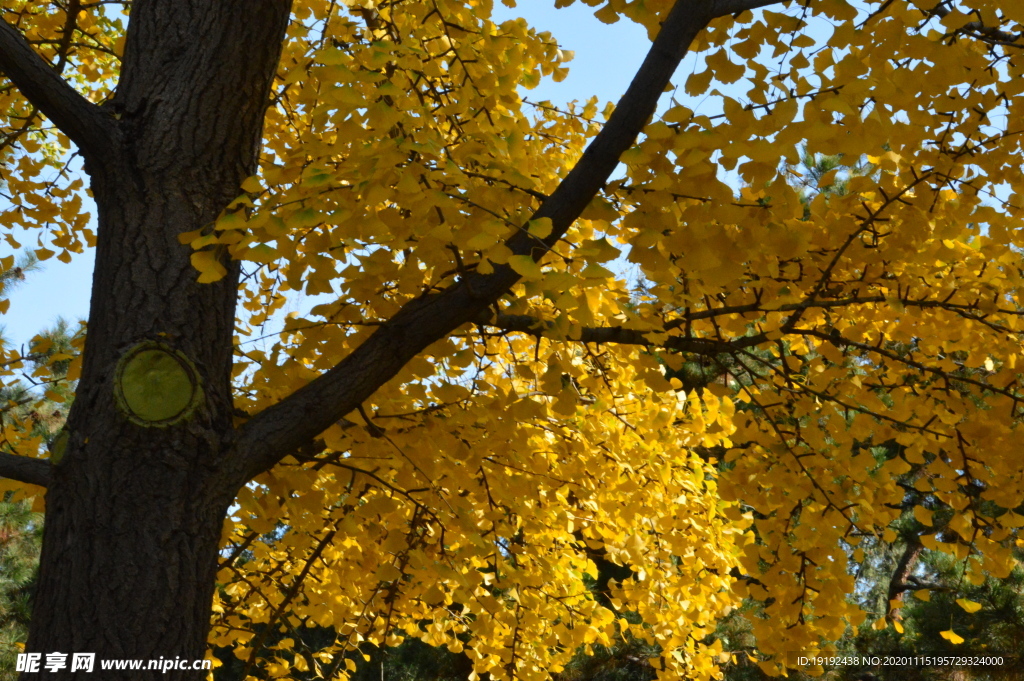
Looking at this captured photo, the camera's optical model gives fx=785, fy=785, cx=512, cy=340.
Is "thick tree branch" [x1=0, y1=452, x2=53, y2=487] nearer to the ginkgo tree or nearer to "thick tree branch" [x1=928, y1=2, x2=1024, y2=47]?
the ginkgo tree

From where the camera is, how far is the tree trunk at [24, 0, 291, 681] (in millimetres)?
1586

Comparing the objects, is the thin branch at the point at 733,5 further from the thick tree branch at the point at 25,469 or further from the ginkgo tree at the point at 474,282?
the thick tree branch at the point at 25,469

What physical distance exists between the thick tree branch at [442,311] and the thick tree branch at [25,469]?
0.41 meters

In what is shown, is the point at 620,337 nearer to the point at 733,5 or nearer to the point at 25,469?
the point at 733,5

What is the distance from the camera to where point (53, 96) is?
1.76 meters

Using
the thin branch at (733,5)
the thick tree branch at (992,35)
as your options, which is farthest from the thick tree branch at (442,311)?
the thick tree branch at (992,35)

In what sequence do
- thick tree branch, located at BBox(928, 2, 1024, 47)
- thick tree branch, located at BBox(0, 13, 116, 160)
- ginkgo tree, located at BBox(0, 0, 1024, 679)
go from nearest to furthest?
1. ginkgo tree, located at BBox(0, 0, 1024, 679)
2. thick tree branch, located at BBox(0, 13, 116, 160)
3. thick tree branch, located at BBox(928, 2, 1024, 47)

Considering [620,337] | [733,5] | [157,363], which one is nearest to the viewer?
[733,5]

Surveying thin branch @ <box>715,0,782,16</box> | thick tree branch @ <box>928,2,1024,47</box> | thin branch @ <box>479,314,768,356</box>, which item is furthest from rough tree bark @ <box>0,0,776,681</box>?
thick tree branch @ <box>928,2,1024,47</box>

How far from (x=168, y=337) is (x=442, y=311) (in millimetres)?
627

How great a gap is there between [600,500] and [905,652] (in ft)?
12.1

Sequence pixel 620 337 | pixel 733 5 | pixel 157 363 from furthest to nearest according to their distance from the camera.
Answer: pixel 620 337 → pixel 157 363 → pixel 733 5

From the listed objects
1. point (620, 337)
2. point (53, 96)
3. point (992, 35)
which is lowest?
point (620, 337)

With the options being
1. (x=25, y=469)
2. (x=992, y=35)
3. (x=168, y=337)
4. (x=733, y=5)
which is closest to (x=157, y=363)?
(x=168, y=337)
